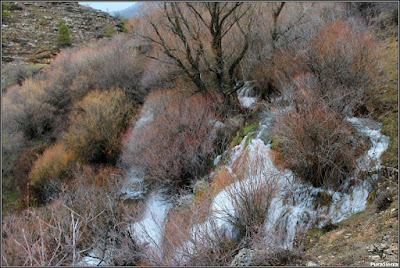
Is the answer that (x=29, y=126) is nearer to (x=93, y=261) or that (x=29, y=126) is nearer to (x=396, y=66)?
(x=93, y=261)

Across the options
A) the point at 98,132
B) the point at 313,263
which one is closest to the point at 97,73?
the point at 98,132

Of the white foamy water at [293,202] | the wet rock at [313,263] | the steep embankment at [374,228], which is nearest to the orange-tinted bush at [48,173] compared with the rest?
the white foamy water at [293,202]

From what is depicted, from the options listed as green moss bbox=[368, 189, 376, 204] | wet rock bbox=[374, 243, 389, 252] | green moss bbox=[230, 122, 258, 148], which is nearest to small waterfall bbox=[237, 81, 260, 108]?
green moss bbox=[230, 122, 258, 148]

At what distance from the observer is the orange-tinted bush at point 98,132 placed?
603 inches

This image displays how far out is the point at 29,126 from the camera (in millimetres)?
18641

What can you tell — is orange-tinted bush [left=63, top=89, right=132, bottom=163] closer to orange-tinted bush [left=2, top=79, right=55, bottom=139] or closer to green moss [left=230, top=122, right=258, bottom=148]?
orange-tinted bush [left=2, top=79, right=55, bottom=139]

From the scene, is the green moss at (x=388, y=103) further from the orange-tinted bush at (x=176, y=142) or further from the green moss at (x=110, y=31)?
the green moss at (x=110, y=31)

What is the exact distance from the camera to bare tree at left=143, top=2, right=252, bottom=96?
12.3 m

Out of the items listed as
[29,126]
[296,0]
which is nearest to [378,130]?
[296,0]

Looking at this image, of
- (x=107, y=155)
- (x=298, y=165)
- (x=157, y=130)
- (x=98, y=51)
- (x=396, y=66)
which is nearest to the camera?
(x=298, y=165)

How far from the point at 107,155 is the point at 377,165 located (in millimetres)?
13340

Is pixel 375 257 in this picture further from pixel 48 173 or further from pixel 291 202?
pixel 48 173

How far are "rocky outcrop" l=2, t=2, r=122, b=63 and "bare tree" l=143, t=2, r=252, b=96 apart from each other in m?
20.0

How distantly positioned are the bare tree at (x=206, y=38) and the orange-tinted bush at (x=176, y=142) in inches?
54.6
